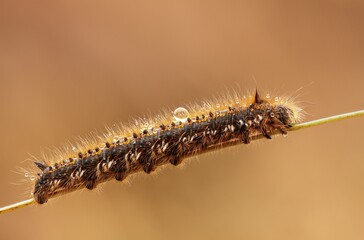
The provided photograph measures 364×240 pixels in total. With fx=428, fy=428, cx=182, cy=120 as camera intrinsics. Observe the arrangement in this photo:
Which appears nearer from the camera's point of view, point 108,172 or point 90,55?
point 108,172

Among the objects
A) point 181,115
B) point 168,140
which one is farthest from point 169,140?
point 181,115

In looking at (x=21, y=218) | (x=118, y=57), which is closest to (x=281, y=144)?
(x=118, y=57)

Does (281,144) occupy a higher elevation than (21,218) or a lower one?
higher

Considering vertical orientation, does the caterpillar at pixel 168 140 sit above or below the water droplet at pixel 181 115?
below

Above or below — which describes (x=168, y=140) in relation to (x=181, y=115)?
below

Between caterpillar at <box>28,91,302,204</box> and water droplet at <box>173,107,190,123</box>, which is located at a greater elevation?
water droplet at <box>173,107,190,123</box>

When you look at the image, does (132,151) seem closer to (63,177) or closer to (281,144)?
(63,177)

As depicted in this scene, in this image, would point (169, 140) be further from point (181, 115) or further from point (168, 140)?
point (181, 115)

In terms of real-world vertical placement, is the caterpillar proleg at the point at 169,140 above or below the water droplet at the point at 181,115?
below
